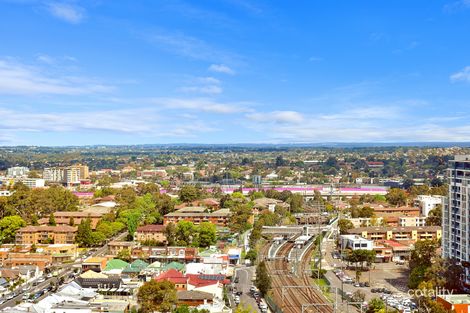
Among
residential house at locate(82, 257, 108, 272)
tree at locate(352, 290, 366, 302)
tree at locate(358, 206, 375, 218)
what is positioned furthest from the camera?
tree at locate(358, 206, 375, 218)

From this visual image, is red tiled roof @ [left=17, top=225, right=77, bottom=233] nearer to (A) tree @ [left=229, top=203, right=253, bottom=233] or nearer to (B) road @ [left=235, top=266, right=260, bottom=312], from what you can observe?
(A) tree @ [left=229, top=203, right=253, bottom=233]

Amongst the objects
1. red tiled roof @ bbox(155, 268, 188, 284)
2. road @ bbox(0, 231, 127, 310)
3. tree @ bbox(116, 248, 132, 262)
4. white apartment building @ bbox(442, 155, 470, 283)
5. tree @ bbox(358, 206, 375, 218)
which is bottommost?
road @ bbox(0, 231, 127, 310)

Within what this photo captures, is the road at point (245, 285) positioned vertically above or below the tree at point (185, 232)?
below

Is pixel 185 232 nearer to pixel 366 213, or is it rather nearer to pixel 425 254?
pixel 425 254

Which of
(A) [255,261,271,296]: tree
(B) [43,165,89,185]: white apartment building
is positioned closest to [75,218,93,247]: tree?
(A) [255,261,271,296]: tree

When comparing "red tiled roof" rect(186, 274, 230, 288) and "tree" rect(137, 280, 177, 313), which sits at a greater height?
"tree" rect(137, 280, 177, 313)

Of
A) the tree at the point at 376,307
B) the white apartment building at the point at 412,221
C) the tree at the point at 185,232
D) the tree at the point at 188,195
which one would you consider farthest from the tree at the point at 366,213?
the tree at the point at 376,307

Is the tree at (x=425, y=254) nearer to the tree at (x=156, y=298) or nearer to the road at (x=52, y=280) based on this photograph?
the tree at (x=156, y=298)

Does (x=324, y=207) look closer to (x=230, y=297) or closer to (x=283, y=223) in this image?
(x=283, y=223)
